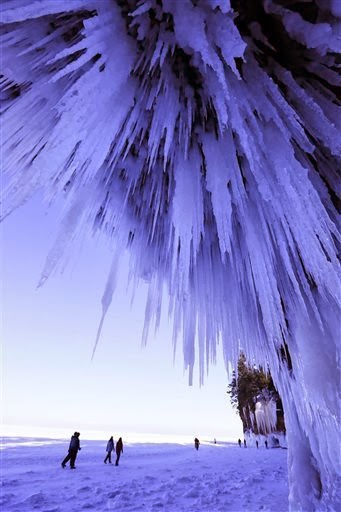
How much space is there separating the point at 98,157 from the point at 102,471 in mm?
10680

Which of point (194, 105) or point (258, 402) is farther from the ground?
point (258, 402)

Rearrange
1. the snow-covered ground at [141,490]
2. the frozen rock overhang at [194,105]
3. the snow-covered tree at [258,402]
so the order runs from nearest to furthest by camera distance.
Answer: the frozen rock overhang at [194,105] → the snow-covered ground at [141,490] → the snow-covered tree at [258,402]

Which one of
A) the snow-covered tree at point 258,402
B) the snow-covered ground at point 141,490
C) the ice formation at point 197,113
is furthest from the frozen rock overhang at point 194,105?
the snow-covered tree at point 258,402

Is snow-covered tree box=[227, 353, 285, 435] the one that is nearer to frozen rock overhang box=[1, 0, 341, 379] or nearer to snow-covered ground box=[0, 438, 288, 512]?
snow-covered ground box=[0, 438, 288, 512]

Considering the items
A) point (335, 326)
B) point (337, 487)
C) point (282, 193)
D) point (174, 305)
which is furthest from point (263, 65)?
point (337, 487)

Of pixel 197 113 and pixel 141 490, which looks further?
pixel 141 490

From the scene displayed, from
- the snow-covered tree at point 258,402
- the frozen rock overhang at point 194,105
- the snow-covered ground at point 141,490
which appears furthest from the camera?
the snow-covered tree at point 258,402

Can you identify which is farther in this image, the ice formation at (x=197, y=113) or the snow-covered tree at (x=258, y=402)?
the snow-covered tree at (x=258, y=402)

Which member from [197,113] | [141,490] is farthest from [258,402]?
[197,113]

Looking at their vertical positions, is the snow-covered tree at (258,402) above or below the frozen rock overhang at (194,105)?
above

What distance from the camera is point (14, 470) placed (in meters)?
9.23

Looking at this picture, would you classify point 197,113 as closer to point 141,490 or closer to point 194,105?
point 194,105

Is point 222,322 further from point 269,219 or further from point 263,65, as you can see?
point 263,65

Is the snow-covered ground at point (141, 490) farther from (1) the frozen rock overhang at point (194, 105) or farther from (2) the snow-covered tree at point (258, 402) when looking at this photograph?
(2) the snow-covered tree at point (258, 402)
